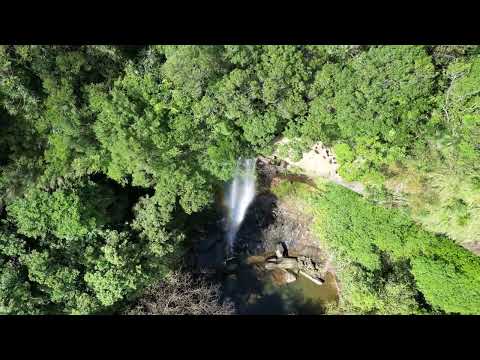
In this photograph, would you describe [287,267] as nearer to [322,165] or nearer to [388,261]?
[388,261]

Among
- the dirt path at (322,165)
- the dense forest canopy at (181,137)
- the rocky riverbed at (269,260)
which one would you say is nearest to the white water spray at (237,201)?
the rocky riverbed at (269,260)

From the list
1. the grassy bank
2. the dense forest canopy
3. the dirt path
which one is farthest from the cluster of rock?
the dense forest canopy

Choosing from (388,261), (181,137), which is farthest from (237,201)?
(388,261)

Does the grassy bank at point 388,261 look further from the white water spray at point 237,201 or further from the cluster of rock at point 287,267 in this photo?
the white water spray at point 237,201

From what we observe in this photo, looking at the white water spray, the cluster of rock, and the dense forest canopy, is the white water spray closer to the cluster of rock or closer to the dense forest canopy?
the cluster of rock

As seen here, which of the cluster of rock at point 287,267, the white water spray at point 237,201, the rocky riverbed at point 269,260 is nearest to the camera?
the rocky riverbed at point 269,260

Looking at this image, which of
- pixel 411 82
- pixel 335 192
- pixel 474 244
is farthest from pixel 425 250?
pixel 411 82
